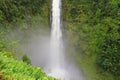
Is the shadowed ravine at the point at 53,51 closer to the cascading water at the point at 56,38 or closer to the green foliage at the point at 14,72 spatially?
the cascading water at the point at 56,38

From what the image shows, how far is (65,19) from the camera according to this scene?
48.2m

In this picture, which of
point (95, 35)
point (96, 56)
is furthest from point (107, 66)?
point (95, 35)

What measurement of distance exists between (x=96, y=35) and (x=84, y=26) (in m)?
2.70

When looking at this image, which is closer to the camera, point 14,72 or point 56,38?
point 14,72

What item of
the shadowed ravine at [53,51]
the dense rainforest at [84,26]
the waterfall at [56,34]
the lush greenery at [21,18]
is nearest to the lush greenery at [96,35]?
the dense rainforest at [84,26]

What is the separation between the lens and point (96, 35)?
44.7 metres

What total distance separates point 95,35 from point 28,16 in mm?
10875

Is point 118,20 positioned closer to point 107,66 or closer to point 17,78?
point 107,66

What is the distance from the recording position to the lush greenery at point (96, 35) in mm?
43312

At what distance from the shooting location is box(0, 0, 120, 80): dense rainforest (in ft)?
142

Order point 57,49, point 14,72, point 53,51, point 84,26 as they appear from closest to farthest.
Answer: point 14,72 < point 84,26 < point 57,49 < point 53,51

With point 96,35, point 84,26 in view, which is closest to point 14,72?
point 96,35

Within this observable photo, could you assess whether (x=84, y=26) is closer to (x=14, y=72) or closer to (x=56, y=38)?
(x=56, y=38)

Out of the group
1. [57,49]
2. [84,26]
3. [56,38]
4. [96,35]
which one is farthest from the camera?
[57,49]
